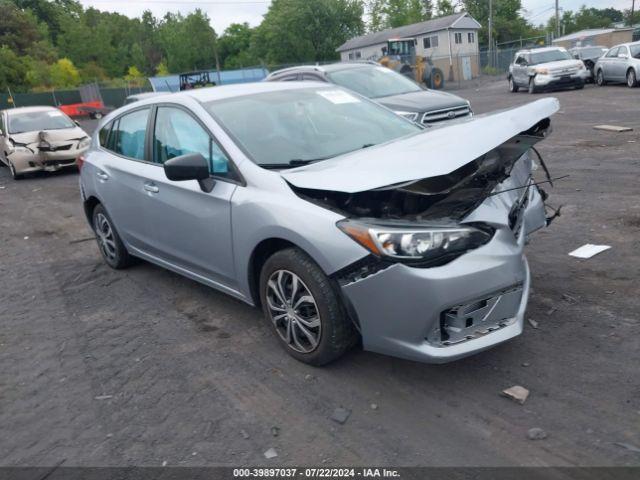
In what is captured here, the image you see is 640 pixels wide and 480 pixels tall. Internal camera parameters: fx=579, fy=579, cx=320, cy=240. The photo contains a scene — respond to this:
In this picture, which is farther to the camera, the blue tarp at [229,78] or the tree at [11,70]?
the tree at [11,70]

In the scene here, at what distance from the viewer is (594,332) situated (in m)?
3.80

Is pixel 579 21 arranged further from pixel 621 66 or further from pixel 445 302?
pixel 445 302

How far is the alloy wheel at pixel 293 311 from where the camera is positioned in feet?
11.6

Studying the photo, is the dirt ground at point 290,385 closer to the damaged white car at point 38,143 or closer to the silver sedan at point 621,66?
the damaged white car at point 38,143

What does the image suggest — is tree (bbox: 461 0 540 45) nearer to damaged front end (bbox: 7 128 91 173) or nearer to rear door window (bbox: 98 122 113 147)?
damaged front end (bbox: 7 128 91 173)

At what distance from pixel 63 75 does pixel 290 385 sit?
192ft

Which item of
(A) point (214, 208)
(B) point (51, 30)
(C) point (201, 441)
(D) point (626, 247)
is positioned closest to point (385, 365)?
(C) point (201, 441)

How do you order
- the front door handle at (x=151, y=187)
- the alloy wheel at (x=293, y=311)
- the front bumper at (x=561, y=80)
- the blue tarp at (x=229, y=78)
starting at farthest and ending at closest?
1. the blue tarp at (x=229, y=78)
2. the front bumper at (x=561, y=80)
3. the front door handle at (x=151, y=187)
4. the alloy wheel at (x=293, y=311)

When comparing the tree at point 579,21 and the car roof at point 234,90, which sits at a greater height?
the tree at point 579,21

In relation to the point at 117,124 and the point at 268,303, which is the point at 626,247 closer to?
the point at 268,303

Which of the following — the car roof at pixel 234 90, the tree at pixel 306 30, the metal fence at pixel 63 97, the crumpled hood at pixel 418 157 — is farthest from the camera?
the tree at pixel 306 30

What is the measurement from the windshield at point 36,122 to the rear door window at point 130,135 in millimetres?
9506

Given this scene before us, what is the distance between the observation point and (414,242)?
310cm

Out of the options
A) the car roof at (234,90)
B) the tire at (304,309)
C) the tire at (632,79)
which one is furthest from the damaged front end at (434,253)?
the tire at (632,79)
